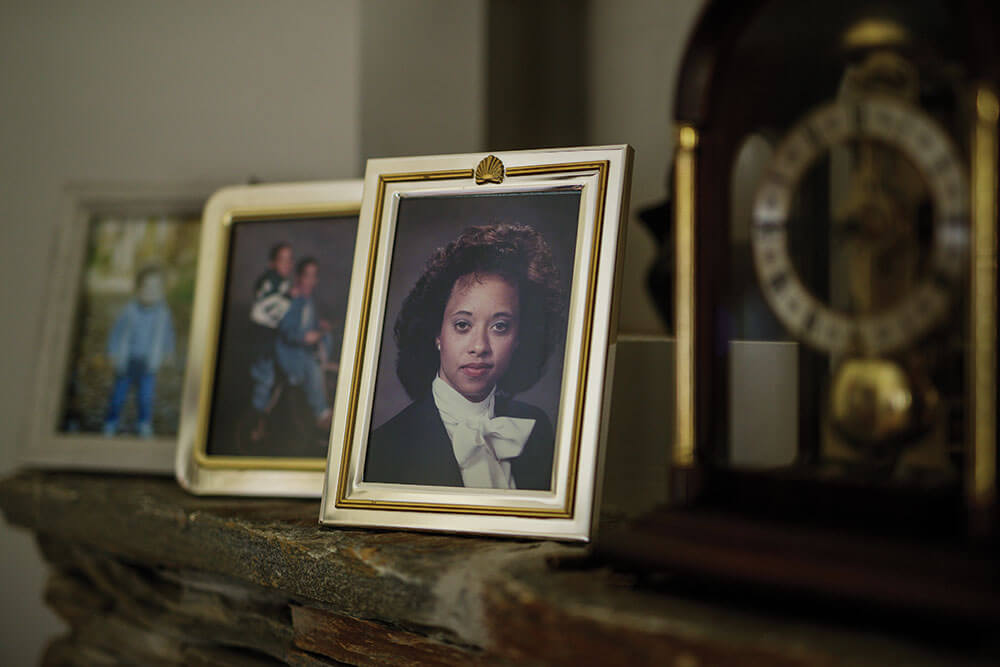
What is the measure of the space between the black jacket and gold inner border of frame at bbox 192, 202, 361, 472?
187mm

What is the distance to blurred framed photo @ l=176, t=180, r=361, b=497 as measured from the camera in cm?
109

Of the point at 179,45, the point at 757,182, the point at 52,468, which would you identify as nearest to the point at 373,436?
the point at 757,182

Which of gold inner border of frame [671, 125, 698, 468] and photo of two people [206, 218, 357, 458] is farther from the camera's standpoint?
photo of two people [206, 218, 357, 458]

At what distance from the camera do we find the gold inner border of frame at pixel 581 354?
0.83 meters

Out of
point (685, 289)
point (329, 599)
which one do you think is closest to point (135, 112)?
point (329, 599)

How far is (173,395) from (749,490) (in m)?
0.90

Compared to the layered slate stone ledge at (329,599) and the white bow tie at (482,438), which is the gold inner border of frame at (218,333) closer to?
the layered slate stone ledge at (329,599)

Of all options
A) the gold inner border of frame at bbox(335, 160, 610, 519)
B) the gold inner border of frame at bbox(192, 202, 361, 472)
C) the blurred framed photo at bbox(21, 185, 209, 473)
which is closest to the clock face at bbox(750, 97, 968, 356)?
the gold inner border of frame at bbox(335, 160, 610, 519)

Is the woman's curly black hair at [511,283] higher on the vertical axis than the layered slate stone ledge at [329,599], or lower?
higher

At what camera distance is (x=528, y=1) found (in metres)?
1.52

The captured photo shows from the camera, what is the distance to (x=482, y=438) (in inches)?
34.2

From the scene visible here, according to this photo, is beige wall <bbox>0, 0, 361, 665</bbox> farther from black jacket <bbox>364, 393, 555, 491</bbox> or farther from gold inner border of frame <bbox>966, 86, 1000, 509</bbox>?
gold inner border of frame <bbox>966, 86, 1000, 509</bbox>

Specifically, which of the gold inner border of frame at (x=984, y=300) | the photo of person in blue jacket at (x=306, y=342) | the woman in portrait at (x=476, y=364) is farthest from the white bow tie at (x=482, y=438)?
the gold inner border of frame at (x=984, y=300)

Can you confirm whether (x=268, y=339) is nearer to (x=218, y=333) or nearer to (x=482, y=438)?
(x=218, y=333)
